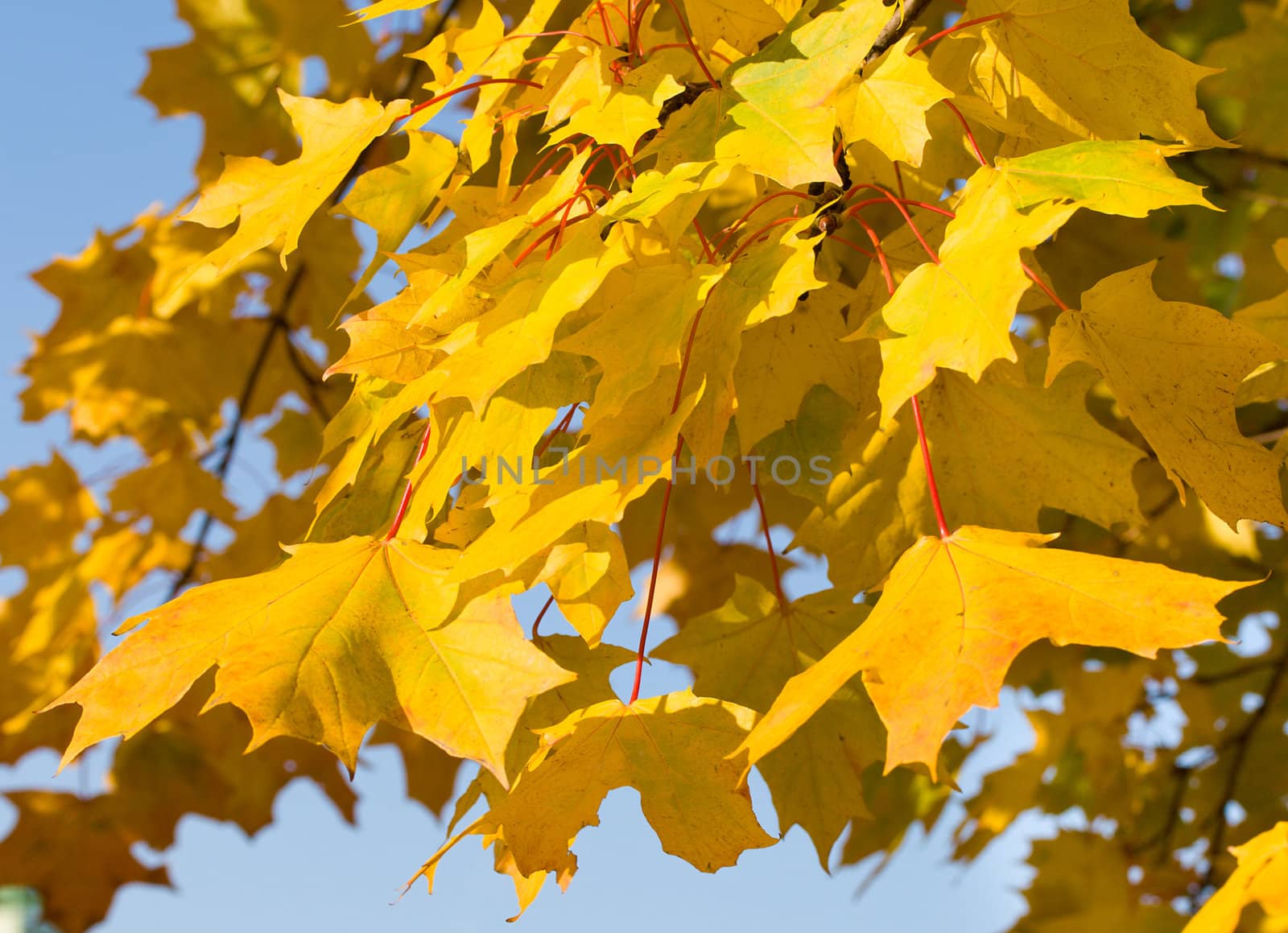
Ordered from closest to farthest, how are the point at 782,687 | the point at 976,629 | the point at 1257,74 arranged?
the point at 976,629 < the point at 782,687 < the point at 1257,74

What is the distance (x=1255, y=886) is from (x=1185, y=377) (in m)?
0.39

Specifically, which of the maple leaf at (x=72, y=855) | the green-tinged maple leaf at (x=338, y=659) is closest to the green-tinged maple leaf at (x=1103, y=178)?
the green-tinged maple leaf at (x=338, y=659)

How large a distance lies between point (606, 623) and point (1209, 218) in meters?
1.97

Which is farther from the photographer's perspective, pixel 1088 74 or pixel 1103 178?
pixel 1088 74

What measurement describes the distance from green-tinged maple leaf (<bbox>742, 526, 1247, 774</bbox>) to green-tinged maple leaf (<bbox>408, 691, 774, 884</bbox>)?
0.57 ft

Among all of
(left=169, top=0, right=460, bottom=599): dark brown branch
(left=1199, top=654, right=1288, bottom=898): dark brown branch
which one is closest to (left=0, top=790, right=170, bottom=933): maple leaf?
(left=169, top=0, right=460, bottom=599): dark brown branch

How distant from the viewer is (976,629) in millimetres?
700

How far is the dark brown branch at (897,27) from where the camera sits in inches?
38.8

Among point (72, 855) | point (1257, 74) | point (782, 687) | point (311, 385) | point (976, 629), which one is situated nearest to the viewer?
point (976, 629)

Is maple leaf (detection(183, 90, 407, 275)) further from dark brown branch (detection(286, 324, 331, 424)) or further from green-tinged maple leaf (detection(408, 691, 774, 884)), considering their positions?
dark brown branch (detection(286, 324, 331, 424))

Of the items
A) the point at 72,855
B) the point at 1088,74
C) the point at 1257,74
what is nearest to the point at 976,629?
the point at 1088,74

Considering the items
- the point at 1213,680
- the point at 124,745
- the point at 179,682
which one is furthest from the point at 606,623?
the point at 124,745

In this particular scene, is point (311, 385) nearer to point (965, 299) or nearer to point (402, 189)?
point (402, 189)

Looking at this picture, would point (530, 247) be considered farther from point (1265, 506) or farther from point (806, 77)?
point (1265, 506)
